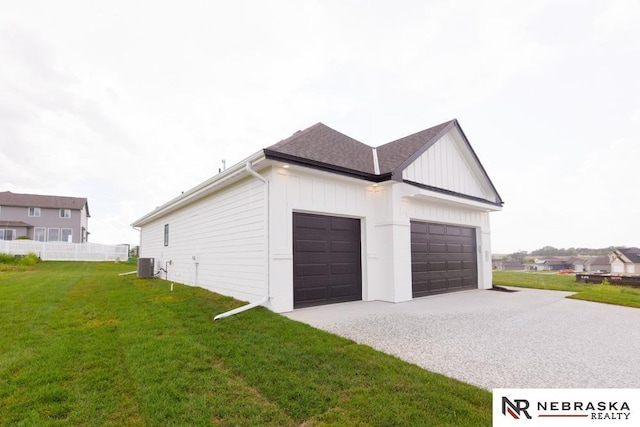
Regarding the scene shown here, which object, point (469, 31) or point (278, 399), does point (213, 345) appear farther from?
point (469, 31)

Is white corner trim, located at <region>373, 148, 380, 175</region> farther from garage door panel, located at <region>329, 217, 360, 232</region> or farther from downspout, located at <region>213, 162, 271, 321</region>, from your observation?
downspout, located at <region>213, 162, 271, 321</region>

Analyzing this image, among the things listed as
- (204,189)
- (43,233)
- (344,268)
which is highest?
(204,189)

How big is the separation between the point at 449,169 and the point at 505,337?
6.66m

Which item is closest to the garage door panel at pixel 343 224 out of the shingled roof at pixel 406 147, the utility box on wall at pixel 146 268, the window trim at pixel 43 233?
the shingled roof at pixel 406 147

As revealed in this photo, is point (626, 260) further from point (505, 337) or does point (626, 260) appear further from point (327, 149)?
point (327, 149)

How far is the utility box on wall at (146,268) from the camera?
13.7 m

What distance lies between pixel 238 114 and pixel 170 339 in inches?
431

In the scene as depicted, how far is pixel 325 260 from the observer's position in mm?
7289

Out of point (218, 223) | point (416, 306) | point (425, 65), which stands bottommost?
point (416, 306)

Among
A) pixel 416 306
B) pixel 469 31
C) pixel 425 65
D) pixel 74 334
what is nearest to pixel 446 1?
pixel 469 31

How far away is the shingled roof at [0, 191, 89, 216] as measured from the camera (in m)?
29.1

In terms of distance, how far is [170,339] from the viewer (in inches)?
172

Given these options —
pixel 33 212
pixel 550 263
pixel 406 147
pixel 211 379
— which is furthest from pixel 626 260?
pixel 33 212

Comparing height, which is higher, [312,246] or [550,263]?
[312,246]
